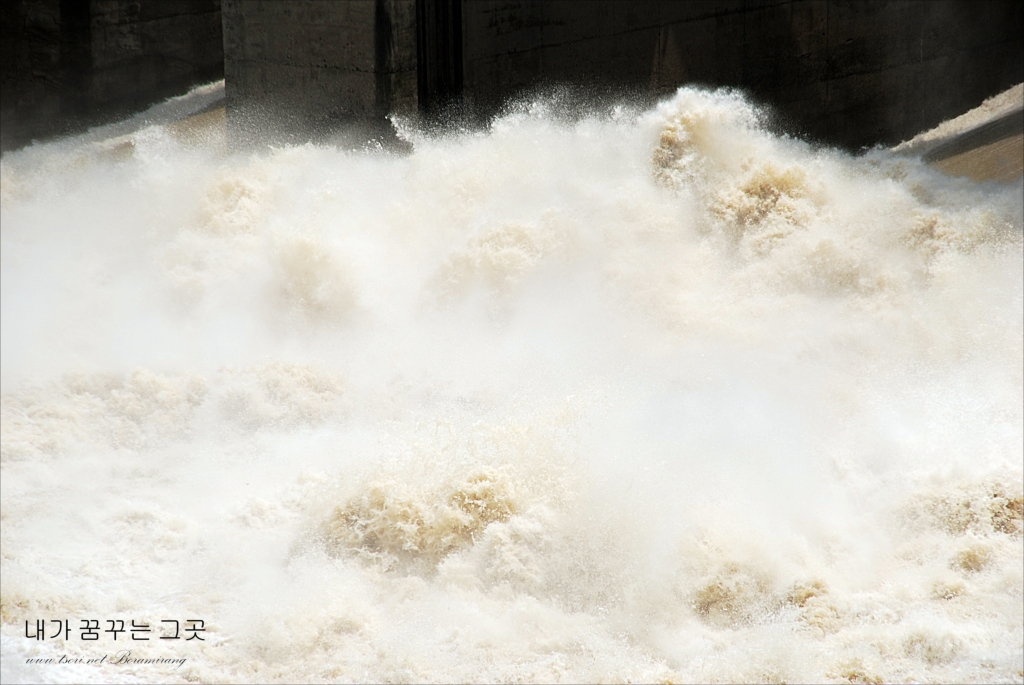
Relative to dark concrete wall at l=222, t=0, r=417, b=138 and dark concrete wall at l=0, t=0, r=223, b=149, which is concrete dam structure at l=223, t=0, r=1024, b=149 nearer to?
dark concrete wall at l=222, t=0, r=417, b=138

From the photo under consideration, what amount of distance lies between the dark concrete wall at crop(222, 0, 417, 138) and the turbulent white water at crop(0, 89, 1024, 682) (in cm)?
77

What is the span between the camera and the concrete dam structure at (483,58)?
707cm

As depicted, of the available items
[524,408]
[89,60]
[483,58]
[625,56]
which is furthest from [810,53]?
[89,60]

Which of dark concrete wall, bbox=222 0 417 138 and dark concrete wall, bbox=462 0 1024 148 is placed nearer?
dark concrete wall, bbox=462 0 1024 148

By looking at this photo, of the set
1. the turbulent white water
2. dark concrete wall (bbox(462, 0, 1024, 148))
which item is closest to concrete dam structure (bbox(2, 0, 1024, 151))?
dark concrete wall (bbox(462, 0, 1024, 148))

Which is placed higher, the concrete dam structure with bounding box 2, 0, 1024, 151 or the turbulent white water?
the concrete dam structure with bounding box 2, 0, 1024, 151

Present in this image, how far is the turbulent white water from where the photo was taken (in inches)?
123

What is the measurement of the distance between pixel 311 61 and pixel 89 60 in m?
3.24

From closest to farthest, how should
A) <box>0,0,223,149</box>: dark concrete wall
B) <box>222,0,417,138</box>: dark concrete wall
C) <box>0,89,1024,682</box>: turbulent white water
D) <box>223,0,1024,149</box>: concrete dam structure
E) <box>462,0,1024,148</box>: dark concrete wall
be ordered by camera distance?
<box>0,89,1024,682</box>: turbulent white water, <box>462,0,1024,148</box>: dark concrete wall, <box>223,0,1024,149</box>: concrete dam structure, <box>222,0,417,138</box>: dark concrete wall, <box>0,0,223,149</box>: dark concrete wall

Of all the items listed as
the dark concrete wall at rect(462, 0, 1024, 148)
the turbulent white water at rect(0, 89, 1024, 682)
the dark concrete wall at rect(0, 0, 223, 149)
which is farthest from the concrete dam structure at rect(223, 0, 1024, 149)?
the dark concrete wall at rect(0, 0, 223, 149)

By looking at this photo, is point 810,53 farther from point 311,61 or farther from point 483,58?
point 311,61

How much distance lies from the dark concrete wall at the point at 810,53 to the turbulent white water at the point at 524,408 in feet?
2.15

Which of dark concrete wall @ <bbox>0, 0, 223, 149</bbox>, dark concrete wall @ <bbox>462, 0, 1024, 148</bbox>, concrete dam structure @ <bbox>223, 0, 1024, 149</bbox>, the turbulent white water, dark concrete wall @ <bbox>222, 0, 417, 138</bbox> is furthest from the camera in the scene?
dark concrete wall @ <bbox>0, 0, 223, 149</bbox>

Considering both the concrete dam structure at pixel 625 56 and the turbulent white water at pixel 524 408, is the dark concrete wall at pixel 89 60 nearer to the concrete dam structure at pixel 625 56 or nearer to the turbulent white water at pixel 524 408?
the turbulent white water at pixel 524 408
